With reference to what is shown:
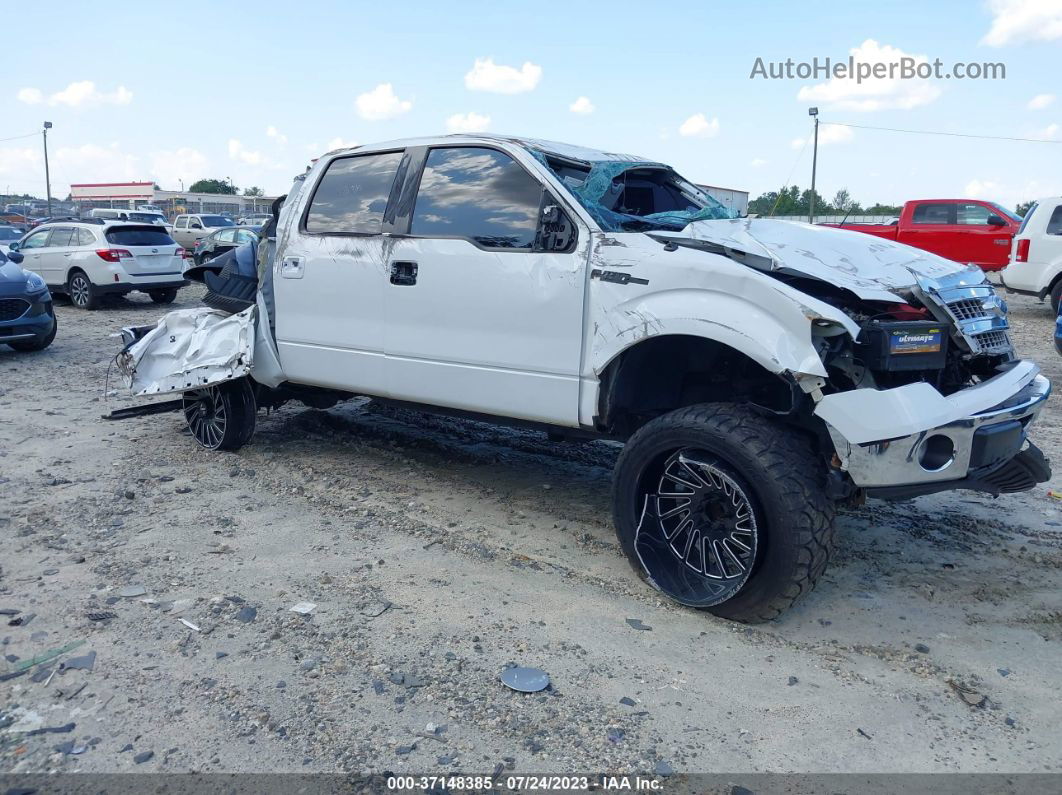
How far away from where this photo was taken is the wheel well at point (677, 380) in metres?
3.92

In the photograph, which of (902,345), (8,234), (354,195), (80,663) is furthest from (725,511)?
(8,234)

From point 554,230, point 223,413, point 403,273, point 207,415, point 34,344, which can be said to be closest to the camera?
point 554,230

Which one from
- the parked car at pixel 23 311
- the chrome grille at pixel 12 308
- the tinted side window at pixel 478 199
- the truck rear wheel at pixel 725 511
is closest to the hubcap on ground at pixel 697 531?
the truck rear wheel at pixel 725 511

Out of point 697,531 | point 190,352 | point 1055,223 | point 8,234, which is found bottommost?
point 697,531

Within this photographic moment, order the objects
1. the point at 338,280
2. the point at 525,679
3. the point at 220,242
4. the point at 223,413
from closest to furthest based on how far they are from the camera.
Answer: the point at 525,679 → the point at 338,280 → the point at 223,413 → the point at 220,242

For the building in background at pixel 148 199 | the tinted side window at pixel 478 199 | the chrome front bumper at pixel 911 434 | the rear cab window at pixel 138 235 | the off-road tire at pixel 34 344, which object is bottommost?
the off-road tire at pixel 34 344

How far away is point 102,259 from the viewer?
1462cm

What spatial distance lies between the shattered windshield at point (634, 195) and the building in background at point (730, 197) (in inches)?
7.1

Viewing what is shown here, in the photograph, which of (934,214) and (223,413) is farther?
(934,214)

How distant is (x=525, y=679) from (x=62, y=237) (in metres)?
15.5

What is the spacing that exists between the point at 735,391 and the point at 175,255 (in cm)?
1393

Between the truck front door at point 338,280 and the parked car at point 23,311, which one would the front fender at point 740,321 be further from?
the parked car at point 23,311

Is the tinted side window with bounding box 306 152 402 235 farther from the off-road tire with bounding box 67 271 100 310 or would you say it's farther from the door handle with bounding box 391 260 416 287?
the off-road tire with bounding box 67 271 100 310

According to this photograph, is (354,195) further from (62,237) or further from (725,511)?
(62,237)
